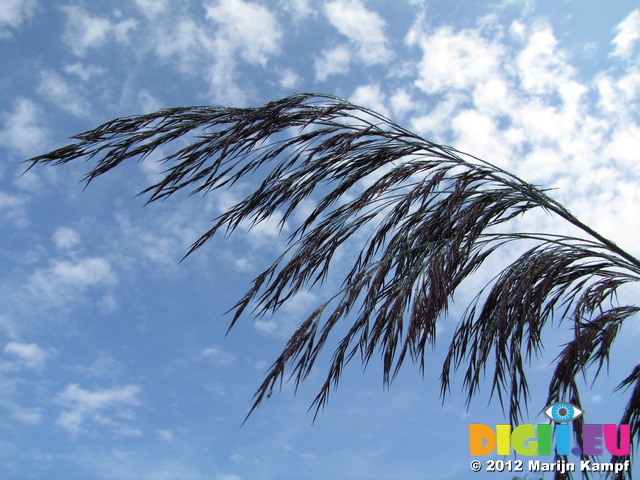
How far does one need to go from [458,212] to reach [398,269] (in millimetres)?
312

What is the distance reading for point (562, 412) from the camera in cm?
194

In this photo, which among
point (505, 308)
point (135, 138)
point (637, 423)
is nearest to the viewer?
point (505, 308)

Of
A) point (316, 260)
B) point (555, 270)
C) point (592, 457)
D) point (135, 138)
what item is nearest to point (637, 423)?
point (592, 457)

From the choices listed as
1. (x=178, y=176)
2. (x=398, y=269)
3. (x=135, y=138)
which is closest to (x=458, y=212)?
(x=398, y=269)

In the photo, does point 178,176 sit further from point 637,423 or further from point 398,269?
point 637,423

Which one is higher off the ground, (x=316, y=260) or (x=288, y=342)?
(x=316, y=260)

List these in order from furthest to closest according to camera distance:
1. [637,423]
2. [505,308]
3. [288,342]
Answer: [637,423], [505,308], [288,342]

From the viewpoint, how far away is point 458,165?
196 cm

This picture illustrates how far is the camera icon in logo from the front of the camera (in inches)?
75.5

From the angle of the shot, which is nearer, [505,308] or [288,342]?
[288,342]

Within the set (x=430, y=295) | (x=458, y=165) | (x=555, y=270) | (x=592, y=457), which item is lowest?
(x=592, y=457)

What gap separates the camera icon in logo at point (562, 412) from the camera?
1918 mm

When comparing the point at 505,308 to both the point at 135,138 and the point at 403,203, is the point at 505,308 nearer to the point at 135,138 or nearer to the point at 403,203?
the point at 403,203

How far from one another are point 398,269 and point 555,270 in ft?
1.89
